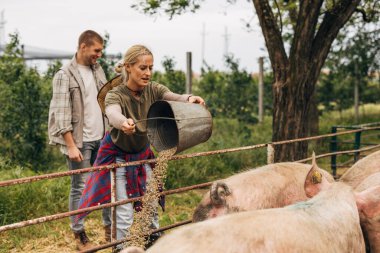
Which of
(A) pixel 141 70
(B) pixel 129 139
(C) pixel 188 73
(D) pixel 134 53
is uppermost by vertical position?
(C) pixel 188 73

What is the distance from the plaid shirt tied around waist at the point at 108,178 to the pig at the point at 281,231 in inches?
58.2

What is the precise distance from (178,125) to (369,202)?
1237 mm

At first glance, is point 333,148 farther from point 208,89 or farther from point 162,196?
point 208,89

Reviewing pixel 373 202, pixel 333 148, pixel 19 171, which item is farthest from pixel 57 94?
pixel 333 148

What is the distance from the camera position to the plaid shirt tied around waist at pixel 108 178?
3.64m

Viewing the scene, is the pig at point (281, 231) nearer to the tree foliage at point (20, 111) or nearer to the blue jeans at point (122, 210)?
the blue jeans at point (122, 210)

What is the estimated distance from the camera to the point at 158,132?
3.64 m

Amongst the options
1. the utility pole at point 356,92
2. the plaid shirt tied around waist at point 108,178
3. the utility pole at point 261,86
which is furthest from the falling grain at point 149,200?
the utility pole at point 356,92

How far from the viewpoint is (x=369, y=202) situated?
2.81 m

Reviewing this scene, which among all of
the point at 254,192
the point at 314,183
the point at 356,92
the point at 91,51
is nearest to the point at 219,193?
the point at 254,192

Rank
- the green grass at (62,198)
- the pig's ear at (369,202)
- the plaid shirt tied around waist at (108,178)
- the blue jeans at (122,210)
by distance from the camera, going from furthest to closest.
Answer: the green grass at (62,198)
the plaid shirt tied around waist at (108,178)
the blue jeans at (122,210)
the pig's ear at (369,202)

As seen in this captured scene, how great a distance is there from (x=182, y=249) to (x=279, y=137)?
5.17 m

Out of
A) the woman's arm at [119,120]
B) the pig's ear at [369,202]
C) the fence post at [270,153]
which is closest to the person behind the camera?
the pig's ear at [369,202]

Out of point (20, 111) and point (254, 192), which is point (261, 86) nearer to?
point (20, 111)
